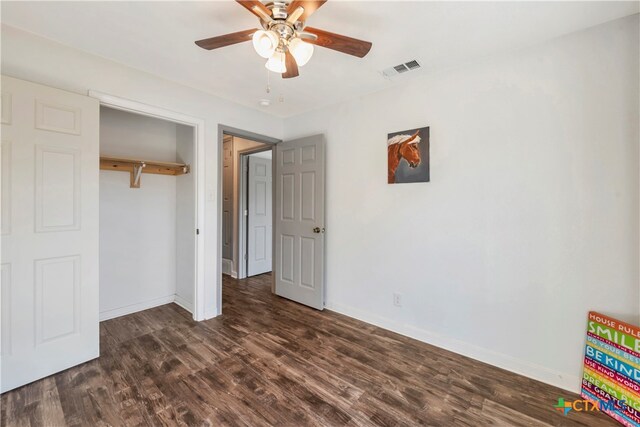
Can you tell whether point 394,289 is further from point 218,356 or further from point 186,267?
point 186,267

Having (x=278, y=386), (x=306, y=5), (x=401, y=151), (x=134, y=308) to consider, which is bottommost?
(x=278, y=386)

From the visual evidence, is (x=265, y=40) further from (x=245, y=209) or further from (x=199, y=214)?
(x=245, y=209)

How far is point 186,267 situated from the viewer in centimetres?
317

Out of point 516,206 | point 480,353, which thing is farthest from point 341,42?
point 480,353

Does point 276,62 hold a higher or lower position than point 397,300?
higher

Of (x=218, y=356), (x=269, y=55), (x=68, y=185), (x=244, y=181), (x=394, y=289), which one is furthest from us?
(x=244, y=181)

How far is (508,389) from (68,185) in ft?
11.4

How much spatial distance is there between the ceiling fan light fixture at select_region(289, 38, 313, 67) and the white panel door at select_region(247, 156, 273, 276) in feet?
9.89

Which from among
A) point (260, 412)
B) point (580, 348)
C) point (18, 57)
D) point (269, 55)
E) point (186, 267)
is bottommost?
point (260, 412)

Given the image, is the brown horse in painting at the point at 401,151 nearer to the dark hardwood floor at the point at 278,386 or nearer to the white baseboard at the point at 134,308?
the dark hardwood floor at the point at 278,386

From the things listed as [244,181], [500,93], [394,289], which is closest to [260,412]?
[394,289]

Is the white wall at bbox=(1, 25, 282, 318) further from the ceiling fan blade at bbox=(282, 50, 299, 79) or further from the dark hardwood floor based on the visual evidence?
the ceiling fan blade at bbox=(282, 50, 299, 79)

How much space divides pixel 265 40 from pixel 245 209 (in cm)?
319

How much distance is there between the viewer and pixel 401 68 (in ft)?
7.72
